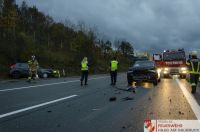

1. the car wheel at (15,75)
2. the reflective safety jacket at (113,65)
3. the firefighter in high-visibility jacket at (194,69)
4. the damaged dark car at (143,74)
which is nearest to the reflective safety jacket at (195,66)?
the firefighter in high-visibility jacket at (194,69)

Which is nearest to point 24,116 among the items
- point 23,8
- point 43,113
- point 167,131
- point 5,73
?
point 43,113

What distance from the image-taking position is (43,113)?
9.47 metres

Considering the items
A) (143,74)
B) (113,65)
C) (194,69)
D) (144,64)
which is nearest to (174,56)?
(144,64)

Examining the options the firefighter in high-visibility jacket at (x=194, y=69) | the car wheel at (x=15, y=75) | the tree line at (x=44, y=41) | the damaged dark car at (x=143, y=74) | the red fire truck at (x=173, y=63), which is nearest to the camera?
the firefighter in high-visibility jacket at (x=194, y=69)

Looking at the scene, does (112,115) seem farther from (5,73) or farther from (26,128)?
(5,73)

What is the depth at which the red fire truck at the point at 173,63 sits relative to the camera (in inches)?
1336

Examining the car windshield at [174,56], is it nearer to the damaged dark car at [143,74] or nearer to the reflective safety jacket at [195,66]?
the damaged dark car at [143,74]

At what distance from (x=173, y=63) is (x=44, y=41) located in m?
48.7

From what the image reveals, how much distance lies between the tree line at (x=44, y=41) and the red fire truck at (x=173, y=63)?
9793 mm

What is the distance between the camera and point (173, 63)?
34.6 meters

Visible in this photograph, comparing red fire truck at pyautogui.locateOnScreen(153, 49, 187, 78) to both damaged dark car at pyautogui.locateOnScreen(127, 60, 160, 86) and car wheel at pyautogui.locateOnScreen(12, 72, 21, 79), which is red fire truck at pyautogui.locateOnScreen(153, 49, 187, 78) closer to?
damaged dark car at pyautogui.locateOnScreen(127, 60, 160, 86)

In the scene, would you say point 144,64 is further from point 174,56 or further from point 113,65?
point 174,56

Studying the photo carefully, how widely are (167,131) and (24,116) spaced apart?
18.3ft

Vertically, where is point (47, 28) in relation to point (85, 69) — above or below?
above
